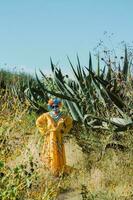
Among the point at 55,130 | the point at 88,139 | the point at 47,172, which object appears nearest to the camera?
the point at 47,172

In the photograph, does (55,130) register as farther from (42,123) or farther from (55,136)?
(42,123)

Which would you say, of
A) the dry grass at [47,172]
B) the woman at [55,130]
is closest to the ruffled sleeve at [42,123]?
the woman at [55,130]

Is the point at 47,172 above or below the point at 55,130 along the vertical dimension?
below

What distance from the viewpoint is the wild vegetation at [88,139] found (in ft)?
22.8

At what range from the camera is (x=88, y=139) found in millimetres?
11031

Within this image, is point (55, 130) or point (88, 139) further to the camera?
point (88, 139)

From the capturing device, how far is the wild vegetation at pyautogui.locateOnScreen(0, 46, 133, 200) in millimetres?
6961

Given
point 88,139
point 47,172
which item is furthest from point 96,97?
point 47,172

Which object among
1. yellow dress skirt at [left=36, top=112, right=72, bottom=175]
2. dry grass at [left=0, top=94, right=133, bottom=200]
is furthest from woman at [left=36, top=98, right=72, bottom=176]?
dry grass at [left=0, top=94, right=133, bottom=200]

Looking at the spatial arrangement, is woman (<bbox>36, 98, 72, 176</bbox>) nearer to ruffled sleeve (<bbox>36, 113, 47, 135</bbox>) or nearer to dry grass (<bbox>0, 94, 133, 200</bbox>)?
ruffled sleeve (<bbox>36, 113, 47, 135</bbox>)

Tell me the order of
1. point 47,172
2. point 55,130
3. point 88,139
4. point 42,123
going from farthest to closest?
point 88,139 → point 42,123 → point 55,130 → point 47,172

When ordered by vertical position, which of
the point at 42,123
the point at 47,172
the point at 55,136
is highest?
the point at 42,123

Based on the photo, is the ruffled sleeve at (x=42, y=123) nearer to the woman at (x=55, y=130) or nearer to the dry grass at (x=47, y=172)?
the woman at (x=55, y=130)

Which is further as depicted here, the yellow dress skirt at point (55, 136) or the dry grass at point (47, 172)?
the yellow dress skirt at point (55, 136)
